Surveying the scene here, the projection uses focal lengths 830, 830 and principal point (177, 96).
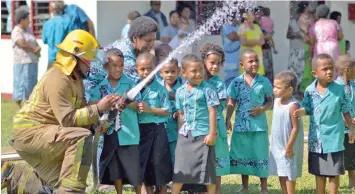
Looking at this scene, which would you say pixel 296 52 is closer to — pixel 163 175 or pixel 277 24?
pixel 277 24

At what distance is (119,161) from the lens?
7887 millimetres

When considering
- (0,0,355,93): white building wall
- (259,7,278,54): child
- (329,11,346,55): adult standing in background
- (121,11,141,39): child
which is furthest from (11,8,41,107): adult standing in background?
(329,11,346,55): adult standing in background

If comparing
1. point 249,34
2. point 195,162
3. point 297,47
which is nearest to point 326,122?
point 195,162

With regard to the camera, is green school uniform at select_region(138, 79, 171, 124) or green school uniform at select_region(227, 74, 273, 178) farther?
green school uniform at select_region(227, 74, 273, 178)

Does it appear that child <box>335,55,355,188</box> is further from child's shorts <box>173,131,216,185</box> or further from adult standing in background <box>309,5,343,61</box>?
adult standing in background <box>309,5,343,61</box>

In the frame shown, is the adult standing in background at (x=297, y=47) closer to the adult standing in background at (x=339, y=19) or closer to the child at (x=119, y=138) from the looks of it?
the adult standing in background at (x=339, y=19)

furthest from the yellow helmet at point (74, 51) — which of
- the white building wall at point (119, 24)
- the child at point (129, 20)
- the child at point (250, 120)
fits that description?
the white building wall at point (119, 24)

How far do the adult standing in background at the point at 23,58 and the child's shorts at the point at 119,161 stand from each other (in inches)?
300

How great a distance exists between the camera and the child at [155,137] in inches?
312

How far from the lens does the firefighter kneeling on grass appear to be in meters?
6.92

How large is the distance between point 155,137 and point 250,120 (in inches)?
42.5

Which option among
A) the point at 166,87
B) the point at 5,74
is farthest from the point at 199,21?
the point at 166,87

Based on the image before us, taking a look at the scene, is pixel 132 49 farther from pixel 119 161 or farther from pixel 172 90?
pixel 119 161

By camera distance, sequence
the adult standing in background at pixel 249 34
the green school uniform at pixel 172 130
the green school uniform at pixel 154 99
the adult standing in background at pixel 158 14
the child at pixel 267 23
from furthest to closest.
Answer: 1. the child at pixel 267 23
2. the adult standing in background at pixel 158 14
3. the adult standing in background at pixel 249 34
4. the green school uniform at pixel 172 130
5. the green school uniform at pixel 154 99
